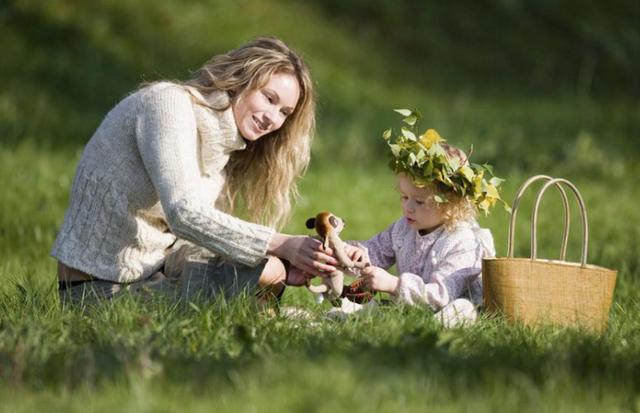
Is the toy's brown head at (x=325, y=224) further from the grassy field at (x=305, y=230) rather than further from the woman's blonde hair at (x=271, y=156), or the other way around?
the woman's blonde hair at (x=271, y=156)

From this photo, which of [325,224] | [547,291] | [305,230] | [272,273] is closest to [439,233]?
[547,291]

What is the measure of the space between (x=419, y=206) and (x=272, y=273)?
29.6 inches

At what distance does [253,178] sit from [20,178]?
279 cm

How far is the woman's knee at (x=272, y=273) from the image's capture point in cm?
401

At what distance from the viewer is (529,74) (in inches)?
502

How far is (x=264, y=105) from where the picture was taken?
432 centimetres

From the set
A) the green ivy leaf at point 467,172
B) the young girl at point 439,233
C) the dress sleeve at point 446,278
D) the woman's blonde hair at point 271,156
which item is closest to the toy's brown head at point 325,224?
the young girl at point 439,233

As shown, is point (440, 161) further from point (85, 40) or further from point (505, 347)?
point (85, 40)

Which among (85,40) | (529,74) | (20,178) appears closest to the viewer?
(20,178)

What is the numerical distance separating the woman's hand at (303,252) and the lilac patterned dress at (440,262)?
345 mm

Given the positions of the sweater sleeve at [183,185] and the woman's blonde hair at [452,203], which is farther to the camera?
the woman's blonde hair at [452,203]

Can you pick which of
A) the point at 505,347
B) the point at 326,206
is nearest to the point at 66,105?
the point at 326,206

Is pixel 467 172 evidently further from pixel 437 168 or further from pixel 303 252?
pixel 303 252

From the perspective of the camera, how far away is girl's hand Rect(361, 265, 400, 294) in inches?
→ 161
